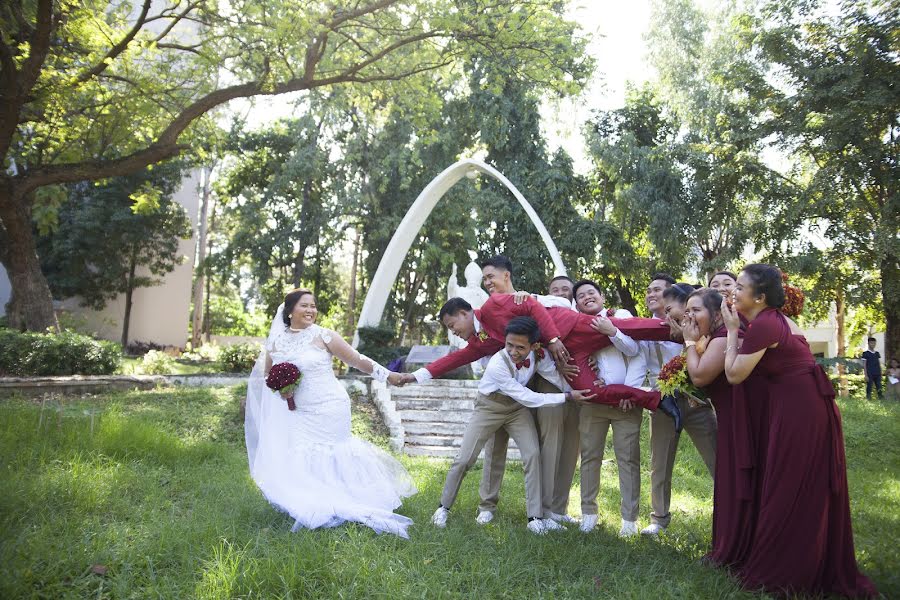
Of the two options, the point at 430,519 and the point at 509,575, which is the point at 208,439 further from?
the point at 509,575

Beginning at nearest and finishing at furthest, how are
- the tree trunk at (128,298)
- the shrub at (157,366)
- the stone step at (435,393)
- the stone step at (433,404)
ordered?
the stone step at (433,404), the stone step at (435,393), the shrub at (157,366), the tree trunk at (128,298)

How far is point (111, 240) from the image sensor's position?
2316 cm

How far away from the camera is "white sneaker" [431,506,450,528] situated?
4.94m

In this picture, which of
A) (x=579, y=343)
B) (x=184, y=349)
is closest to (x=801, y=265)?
(x=579, y=343)

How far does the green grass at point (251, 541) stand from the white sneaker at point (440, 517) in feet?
0.25

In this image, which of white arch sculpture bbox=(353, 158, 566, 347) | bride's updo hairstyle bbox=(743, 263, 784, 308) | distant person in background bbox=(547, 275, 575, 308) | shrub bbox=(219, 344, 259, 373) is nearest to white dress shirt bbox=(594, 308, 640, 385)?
distant person in background bbox=(547, 275, 575, 308)

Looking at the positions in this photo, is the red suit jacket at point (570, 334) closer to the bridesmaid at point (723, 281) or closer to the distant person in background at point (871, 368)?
the bridesmaid at point (723, 281)

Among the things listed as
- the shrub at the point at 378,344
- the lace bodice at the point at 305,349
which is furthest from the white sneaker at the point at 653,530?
the shrub at the point at 378,344

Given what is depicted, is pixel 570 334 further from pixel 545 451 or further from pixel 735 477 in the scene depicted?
pixel 735 477

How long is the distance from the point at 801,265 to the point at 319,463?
50.5 ft

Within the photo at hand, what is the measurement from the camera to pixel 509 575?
3.73 m

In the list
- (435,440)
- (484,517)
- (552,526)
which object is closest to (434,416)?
(435,440)

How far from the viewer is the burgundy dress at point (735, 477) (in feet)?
12.8

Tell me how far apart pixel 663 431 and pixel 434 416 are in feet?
18.9
